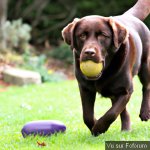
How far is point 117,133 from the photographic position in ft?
21.8

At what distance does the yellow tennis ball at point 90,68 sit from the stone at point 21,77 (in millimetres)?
8896

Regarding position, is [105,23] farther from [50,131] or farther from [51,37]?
[51,37]

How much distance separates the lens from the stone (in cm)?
1482

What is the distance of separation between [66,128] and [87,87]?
3.38ft

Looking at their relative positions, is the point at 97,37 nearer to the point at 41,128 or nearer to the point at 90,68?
the point at 90,68

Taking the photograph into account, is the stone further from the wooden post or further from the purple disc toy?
the purple disc toy

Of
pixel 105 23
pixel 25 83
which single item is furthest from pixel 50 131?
pixel 25 83

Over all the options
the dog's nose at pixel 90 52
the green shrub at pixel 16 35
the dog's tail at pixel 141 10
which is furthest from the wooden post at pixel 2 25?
the dog's nose at pixel 90 52

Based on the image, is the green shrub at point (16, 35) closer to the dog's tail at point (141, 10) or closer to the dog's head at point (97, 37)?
the dog's tail at point (141, 10)

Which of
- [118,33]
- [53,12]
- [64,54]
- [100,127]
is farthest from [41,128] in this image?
[53,12]

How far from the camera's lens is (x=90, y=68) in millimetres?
5938

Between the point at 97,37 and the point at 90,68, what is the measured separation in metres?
0.35

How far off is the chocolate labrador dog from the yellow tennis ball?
47 millimetres

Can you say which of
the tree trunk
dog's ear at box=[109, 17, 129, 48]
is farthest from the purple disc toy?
the tree trunk
